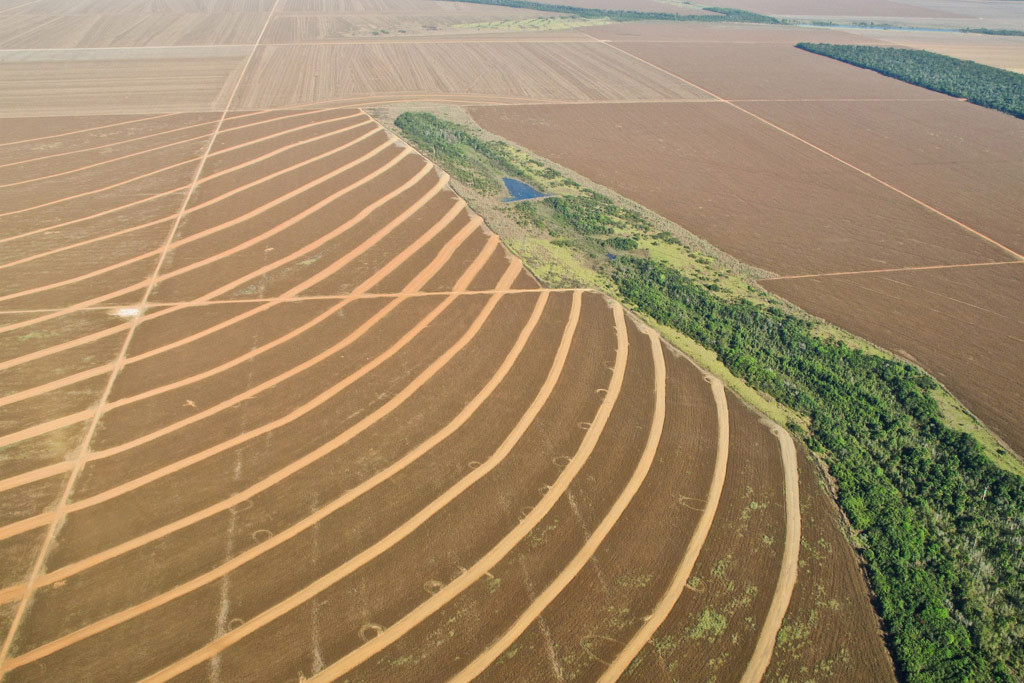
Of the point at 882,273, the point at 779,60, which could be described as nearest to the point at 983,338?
the point at 882,273

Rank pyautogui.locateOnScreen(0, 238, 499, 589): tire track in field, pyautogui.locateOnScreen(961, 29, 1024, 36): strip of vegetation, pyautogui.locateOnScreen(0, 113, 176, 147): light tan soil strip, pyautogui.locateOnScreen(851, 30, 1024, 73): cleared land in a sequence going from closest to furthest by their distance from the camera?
→ pyautogui.locateOnScreen(0, 238, 499, 589): tire track in field
pyautogui.locateOnScreen(0, 113, 176, 147): light tan soil strip
pyautogui.locateOnScreen(851, 30, 1024, 73): cleared land
pyautogui.locateOnScreen(961, 29, 1024, 36): strip of vegetation

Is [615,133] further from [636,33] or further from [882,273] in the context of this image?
[636,33]

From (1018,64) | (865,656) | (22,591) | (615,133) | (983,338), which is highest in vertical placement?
(1018,64)

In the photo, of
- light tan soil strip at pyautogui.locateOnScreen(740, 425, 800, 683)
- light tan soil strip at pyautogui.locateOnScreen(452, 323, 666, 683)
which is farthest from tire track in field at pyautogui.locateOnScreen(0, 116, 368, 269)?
light tan soil strip at pyautogui.locateOnScreen(740, 425, 800, 683)

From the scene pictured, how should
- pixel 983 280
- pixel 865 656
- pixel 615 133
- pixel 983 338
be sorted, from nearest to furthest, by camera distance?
pixel 865 656 < pixel 983 338 < pixel 983 280 < pixel 615 133

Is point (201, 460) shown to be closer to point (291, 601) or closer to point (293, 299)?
point (291, 601)

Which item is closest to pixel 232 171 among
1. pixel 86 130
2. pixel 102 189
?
pixel 102 189

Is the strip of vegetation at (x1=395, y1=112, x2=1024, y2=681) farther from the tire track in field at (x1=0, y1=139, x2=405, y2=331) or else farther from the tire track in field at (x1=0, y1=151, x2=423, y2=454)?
the tire track in field at (x1=0, y1=139, x2=405, y2=331)
